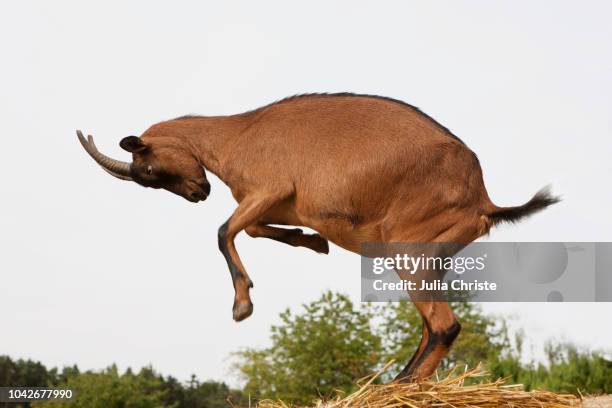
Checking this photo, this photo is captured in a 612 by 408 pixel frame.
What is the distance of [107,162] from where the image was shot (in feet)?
22.3

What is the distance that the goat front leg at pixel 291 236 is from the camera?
641cm

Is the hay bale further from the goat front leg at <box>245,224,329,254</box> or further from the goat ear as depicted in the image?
the goat ear

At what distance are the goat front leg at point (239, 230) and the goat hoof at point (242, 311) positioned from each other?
2.3 inches

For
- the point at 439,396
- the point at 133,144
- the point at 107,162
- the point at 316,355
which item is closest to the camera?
the point at 439,396

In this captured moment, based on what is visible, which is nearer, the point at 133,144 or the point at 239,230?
the point at 239,230

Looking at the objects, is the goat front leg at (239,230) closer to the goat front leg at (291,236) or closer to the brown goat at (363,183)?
the brown goat at (363,183)

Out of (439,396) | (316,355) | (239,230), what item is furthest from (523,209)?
(316,355)

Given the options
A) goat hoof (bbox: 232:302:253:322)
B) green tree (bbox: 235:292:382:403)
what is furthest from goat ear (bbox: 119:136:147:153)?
green tree (bbox: 235:292:382:403)

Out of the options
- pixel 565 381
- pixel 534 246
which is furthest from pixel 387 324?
pixel 534 246

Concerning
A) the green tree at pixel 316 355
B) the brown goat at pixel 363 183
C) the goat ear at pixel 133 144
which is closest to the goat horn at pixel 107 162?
the goat ear at pixel 133 144

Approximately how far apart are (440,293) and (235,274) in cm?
141

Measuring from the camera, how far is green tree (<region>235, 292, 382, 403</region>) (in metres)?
13.5

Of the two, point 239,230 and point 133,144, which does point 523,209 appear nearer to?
point 239,230

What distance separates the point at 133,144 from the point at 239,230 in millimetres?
1151
